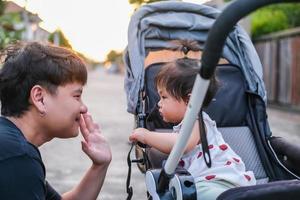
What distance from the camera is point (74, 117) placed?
232 centimetres

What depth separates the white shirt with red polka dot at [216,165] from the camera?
2814mm

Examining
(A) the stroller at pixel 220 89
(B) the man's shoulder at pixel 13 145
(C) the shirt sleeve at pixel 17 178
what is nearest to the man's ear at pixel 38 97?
(B) the man's shoulder at pixel 13 145

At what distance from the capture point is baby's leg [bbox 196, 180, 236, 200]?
2.64 metres

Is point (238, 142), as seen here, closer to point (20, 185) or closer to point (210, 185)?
point (210, 185)

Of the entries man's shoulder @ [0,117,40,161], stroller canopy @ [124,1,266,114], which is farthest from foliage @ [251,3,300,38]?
man's shoulder @ [0,117,40,161]

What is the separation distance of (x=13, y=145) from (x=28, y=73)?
1.09 ft

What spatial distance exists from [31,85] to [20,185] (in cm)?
43

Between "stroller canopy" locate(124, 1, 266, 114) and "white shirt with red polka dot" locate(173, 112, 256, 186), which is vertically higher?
"stroller canopy" locate(124, 1, 266, 114)

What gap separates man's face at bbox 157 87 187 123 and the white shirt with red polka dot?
0.08m

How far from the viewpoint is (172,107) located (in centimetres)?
309

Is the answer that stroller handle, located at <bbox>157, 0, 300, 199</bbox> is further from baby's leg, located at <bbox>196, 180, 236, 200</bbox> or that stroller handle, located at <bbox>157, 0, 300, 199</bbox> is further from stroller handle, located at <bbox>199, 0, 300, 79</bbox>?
baby's leg, located at <bbox>196, 180, 236, 200</bbox>

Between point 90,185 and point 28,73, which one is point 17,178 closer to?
point 28,73

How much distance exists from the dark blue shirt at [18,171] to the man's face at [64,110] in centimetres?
22

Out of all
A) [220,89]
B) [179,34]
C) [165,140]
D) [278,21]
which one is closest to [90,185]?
[165,140]
